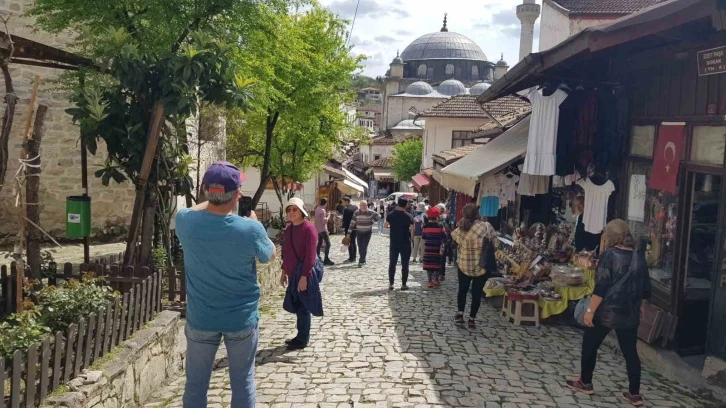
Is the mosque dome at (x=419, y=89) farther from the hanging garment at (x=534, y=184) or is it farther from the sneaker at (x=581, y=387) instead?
the sneaker at (x=581, y=387)

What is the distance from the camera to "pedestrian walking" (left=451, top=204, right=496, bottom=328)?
24.7 ft

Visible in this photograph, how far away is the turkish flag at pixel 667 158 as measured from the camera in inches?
254

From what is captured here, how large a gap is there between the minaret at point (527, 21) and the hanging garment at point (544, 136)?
1527 cm

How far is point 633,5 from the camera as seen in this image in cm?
1606

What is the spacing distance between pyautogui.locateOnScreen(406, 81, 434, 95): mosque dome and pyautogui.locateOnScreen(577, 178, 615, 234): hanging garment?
216 feet

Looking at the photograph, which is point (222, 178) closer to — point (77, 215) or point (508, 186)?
point (77, 215)

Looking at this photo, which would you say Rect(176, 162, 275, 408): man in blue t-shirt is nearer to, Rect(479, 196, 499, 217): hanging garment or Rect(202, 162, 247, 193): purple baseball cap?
Rect(202, 162, 247, 193): purple baseball cap

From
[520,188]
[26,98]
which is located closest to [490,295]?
[520,188]

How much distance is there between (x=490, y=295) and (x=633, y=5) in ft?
36.0

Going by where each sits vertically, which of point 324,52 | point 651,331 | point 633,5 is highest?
point 633,5

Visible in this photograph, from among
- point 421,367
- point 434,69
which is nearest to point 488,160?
point 421,367

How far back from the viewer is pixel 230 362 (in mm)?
3850

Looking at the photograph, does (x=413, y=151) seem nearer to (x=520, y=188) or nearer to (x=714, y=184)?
(x=520, y=188)

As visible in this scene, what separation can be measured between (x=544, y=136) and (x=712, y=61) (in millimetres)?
2855
